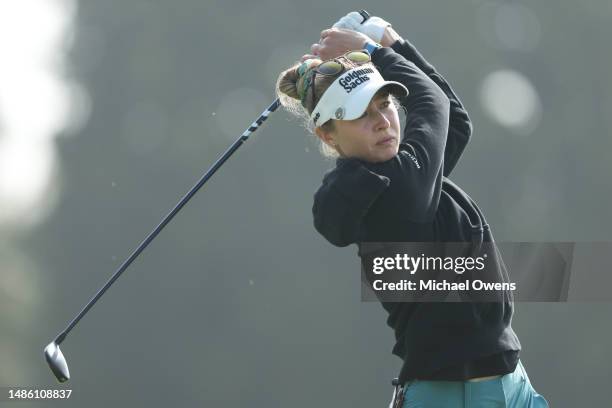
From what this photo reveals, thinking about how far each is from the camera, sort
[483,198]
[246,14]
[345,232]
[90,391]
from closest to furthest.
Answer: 1. [345,232]
2. [90,391]
3. [483,198]
4. [246,14]

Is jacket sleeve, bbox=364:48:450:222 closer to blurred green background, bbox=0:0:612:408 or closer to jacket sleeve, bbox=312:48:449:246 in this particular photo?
jacket sleeve, bbox=312:48:449:246

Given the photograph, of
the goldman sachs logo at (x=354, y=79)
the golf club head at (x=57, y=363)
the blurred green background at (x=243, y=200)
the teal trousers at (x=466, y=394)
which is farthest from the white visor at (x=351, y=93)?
the blurred green background at (x=243, y=200)

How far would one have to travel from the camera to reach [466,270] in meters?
3.10

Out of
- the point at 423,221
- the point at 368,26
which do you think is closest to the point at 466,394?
the point at 423,221

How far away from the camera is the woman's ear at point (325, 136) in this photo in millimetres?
3223

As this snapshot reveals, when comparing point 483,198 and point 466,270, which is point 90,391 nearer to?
point 483,198

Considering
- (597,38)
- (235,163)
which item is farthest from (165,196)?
(597,38)

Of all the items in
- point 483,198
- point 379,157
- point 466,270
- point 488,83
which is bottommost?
point 483,198

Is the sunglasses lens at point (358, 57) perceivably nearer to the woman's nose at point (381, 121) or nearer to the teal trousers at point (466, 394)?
the woman's nose at point (381, 121)

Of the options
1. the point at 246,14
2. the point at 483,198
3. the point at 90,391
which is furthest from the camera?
the point at 246,14

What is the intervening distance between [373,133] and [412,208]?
0.22 metres

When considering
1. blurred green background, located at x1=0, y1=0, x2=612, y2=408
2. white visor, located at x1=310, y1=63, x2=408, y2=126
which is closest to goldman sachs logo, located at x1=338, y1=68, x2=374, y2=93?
white visor, located at x1=310, y1=63, x2=408, y2=126

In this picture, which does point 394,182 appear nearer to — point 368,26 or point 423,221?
point 423,221

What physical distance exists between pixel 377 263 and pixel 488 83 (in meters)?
14.9
